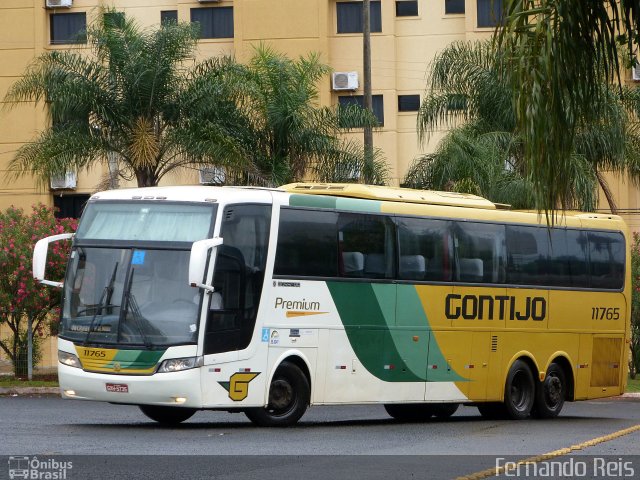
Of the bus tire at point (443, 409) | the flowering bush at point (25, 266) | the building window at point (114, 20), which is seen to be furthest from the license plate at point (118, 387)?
the building window at point (114, 20)

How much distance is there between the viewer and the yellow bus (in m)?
17.7

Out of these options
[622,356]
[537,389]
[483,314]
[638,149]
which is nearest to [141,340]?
[483,314]

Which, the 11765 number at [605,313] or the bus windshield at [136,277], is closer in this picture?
the bus windshield at [136,277]

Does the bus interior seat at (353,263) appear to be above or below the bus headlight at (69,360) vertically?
above

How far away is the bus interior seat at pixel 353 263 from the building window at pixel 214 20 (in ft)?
90.9

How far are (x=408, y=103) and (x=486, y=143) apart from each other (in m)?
13.9

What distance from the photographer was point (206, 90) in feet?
102

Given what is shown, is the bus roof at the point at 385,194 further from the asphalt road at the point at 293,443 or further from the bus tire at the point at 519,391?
the asphalt road at the point at 293,443

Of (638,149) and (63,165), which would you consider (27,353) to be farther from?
(638,149)

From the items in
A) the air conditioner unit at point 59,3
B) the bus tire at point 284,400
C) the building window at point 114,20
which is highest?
the air conditioner unit at point 59,3

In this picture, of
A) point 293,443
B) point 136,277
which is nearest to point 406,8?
point 136,277

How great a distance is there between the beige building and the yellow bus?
73.4 feet

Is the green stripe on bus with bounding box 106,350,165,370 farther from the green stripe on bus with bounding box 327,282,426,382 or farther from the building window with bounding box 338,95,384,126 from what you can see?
the building window with bounding box 338,95,384,126

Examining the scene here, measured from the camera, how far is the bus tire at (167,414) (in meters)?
19.3
